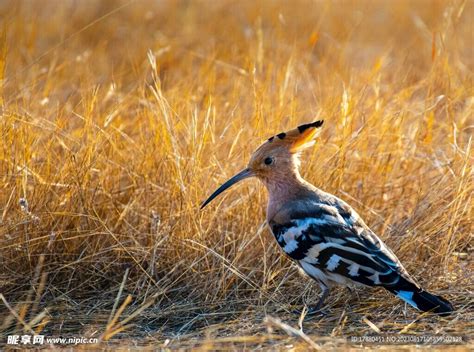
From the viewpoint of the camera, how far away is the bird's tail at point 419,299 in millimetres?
3340

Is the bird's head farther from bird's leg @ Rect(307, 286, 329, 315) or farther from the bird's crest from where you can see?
bird's leg @ Rect(307, 286, 329, 315)

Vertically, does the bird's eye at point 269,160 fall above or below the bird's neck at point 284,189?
above

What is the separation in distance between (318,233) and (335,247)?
0.11m

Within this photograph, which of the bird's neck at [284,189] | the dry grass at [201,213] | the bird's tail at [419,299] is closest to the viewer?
the bird's tail at [419,299]

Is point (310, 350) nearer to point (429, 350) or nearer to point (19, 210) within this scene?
point (429, 350)

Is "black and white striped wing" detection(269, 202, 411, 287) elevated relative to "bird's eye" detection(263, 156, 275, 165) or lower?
lower

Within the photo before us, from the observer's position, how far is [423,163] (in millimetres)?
4484

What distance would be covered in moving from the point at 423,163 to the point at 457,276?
79 centimetres

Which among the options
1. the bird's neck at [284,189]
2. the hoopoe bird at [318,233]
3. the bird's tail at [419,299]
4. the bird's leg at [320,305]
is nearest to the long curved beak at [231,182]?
the hoopoe bird at [318,233]

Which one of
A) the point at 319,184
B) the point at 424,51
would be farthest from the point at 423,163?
the point at 424,51

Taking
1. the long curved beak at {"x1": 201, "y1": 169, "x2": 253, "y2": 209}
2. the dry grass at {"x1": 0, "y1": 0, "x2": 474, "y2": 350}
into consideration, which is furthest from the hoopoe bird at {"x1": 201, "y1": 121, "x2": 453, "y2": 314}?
the dry grass at {"x1": 0, "y1": 0, "x2": 474, "y2": 350}

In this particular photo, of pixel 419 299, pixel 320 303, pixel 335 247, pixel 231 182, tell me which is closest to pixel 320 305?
pixel 320 303

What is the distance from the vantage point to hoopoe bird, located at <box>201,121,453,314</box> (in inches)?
133

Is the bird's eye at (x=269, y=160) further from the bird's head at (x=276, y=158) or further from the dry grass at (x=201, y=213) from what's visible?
the dry grass at (x=201, y=213)
